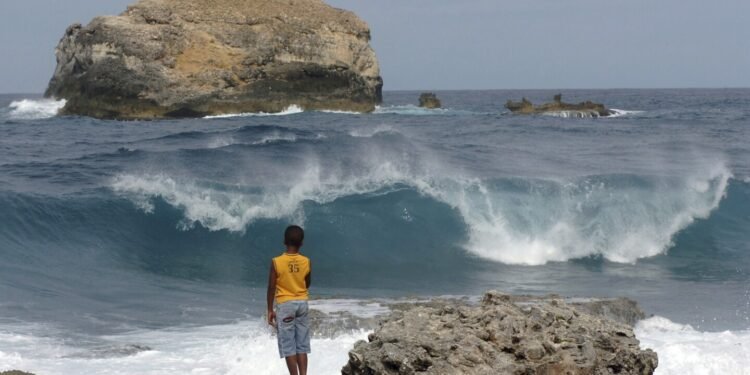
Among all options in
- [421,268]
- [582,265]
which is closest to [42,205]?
[421,268]

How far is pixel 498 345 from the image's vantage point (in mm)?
5332

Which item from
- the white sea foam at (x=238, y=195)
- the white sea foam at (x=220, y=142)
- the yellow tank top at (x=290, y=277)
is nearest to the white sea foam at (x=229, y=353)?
the yellow tank top at (x=290, y=277)

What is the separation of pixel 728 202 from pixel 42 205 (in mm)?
11793

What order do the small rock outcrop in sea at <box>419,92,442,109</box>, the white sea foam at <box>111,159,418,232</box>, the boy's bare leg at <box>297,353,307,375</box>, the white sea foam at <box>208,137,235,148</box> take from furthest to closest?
the small rock outcrop in sea at <box>419,92,442,109</box> < the white sea foam at <box>208,137,235,148</box> < the white sea foam at <box>111,159,418,232</box> < the boy's bare leg at <box>297,353,307,375</box>

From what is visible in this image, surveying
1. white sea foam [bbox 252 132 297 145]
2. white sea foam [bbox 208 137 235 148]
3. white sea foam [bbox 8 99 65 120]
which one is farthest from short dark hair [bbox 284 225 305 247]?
white sea foam [bbox 8 99 65 120]

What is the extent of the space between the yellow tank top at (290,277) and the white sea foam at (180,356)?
4.65 feet

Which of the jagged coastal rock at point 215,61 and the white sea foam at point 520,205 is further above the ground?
the jagged coastal rock at point 215,61

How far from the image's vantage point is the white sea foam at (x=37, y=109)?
146ft

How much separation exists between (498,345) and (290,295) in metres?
1.29

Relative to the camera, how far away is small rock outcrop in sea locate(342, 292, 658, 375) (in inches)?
201

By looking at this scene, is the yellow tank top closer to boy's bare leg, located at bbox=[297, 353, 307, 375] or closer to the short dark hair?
the short dark hair

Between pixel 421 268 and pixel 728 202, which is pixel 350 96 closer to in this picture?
pixel 728 202

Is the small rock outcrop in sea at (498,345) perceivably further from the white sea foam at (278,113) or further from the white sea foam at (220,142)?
the white sea foam at (278,113)

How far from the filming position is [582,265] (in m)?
14.2
